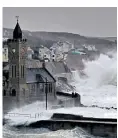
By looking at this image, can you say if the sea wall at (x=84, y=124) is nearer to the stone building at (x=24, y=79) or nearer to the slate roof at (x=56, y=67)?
the stone building at (x=24, y=79)

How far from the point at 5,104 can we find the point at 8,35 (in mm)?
531

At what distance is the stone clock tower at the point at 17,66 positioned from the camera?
4504 millimetres

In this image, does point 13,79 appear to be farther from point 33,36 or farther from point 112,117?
point 112,117

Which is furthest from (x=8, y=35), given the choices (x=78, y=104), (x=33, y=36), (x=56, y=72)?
(x=78, y=104)

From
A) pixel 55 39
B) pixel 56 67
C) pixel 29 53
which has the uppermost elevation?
pixel 55 39

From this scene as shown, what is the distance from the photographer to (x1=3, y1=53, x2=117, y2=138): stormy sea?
4.45 metres

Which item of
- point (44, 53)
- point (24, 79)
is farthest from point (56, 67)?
point (24, 79)

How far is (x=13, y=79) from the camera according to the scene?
4.54 meters

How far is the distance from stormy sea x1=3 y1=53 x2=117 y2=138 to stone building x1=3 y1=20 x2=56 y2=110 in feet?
0.25

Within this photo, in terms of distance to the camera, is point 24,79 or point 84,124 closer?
point 84,124

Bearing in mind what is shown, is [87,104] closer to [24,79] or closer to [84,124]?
[84,124]

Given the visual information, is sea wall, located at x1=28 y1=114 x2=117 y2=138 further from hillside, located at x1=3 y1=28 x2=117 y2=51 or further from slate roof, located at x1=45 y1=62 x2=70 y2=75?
hillside, located at x1=3 y1=28 x2=117 y2=51

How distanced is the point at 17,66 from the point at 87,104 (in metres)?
0.61

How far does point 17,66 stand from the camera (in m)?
4.53
